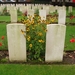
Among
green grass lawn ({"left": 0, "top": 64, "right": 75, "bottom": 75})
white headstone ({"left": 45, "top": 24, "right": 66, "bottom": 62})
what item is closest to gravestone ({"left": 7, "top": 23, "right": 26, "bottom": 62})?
green grass lawn ({"left": 0, "top": 64, "right": 75, "bottom": 75})

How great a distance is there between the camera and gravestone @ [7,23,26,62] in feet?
15.7

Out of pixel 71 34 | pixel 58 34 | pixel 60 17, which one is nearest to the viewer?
pixel 58 34

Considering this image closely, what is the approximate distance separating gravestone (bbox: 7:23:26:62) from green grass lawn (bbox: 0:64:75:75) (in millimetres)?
252

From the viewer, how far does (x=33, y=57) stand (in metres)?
5.23

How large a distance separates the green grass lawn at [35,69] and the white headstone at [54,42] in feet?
0.95

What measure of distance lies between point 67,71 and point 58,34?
2.91 ft

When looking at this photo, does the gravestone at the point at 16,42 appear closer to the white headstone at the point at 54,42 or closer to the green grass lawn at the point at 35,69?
the green grass lawn at the point at 35,69

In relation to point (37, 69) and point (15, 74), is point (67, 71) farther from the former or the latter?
point (15, 74)

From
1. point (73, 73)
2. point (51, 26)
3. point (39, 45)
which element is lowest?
point (73, 73)


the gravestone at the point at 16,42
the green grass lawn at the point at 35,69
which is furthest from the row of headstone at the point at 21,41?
the green grass lawn at the point at 35,69

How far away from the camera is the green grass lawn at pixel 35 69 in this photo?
4598 millimetres

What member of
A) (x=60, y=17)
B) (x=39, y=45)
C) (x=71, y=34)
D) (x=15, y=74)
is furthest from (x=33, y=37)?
(x=60, y=17)

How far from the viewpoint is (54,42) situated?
16.2ft

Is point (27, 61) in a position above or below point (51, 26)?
below
